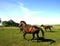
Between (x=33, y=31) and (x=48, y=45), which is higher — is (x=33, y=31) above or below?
above

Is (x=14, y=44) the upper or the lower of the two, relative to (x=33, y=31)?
lower

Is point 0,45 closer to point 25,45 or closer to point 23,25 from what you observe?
point 25,45

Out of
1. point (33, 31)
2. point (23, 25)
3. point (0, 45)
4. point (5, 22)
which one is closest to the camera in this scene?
point (0, 45)

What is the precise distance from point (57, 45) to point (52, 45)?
2.03 feet

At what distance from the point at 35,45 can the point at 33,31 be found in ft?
7.78

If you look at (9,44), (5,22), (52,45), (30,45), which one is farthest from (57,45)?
(5,22)

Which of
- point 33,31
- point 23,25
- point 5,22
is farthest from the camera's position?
point 5,22

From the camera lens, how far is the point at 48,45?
14633 mm

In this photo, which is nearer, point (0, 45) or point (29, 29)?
point (0, 45)

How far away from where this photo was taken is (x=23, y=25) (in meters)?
17.4

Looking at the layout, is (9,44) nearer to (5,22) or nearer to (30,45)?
(30,45)

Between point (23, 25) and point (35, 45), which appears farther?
point (23, 25)

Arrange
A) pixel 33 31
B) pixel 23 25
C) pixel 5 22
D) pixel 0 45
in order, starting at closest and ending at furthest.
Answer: pixel 0 45 → pixel 33 31 → pixel 23 25 → pixel 5 22

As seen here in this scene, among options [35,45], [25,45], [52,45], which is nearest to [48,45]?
[52,45]
